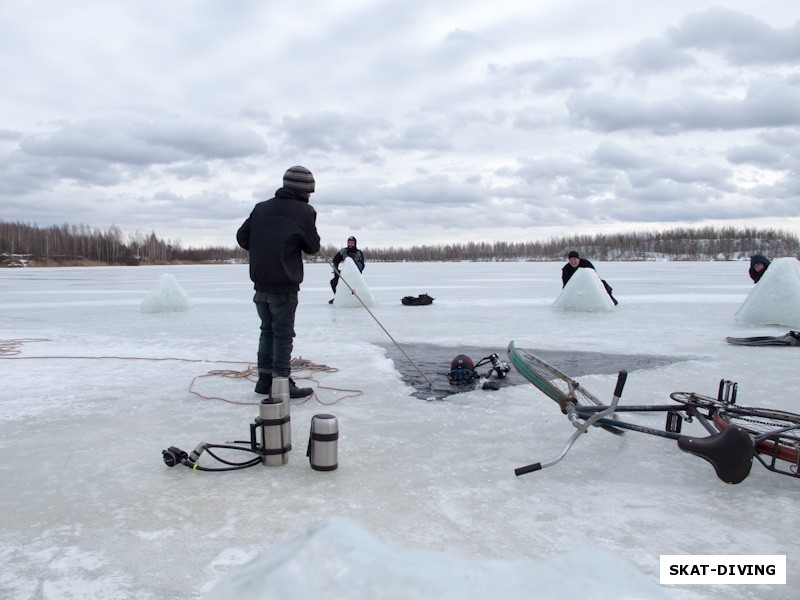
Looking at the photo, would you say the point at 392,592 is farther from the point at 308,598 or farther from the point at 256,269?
the point at 256,269

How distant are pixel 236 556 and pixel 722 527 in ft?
7.33

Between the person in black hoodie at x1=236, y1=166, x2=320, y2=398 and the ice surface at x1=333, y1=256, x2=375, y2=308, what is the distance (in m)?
7.54

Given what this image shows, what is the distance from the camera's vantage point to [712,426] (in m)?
3.57

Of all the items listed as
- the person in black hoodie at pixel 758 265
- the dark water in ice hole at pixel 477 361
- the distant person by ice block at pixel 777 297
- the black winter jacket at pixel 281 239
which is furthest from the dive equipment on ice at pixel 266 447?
the person in black hoodie at pixel 758 265

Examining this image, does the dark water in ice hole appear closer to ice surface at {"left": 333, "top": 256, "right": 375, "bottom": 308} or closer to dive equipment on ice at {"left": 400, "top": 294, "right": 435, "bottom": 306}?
ice surface at {"left": 333, "top": 256, "right": 375, "bottom": 308}

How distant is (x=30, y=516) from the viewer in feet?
9.39

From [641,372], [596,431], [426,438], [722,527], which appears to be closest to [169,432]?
[426,438]

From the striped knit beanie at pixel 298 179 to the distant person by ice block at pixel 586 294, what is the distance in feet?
29.6

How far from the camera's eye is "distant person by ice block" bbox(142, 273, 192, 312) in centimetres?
1316

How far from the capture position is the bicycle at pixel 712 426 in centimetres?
317

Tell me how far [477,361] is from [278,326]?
272cm

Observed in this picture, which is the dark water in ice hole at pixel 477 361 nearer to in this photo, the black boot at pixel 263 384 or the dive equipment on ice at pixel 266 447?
the black boot at pixel 263 384

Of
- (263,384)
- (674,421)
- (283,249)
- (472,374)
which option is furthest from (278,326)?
(674,421)

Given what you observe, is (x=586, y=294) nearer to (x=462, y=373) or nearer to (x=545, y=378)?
(x=462, y=373)
